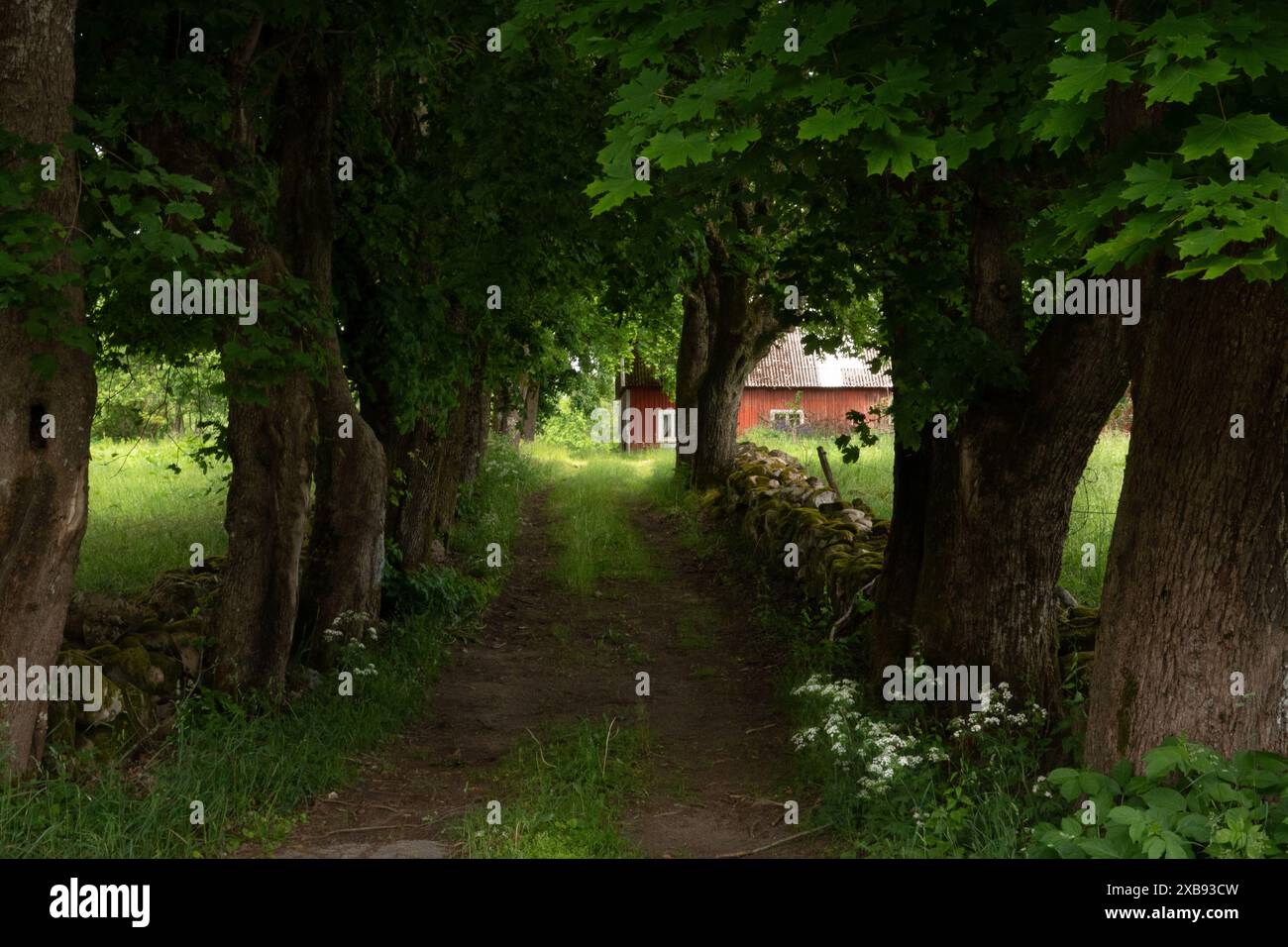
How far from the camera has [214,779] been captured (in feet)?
22.0

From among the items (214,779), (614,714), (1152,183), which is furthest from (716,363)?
(1152,183)

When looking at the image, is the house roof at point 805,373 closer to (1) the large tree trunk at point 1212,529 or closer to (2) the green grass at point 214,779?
(2) the green grass at point 214,779

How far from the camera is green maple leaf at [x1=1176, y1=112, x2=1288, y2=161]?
3693mm

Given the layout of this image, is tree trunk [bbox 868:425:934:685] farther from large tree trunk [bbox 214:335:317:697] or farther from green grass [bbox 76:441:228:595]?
green grass [bbox 76:441:228:595]

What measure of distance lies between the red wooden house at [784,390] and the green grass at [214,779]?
35524 millimetres

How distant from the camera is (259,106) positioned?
30.9ft

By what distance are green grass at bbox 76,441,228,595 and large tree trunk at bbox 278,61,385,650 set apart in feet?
3.80

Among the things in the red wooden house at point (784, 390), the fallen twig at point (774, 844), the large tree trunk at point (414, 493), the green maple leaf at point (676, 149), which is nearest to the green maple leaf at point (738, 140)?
the green maple leaf at point (676, 149)

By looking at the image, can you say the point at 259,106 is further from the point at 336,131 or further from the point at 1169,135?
the point at 1169,135

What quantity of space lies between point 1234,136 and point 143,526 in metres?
14.3

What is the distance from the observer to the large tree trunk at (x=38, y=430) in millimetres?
5945

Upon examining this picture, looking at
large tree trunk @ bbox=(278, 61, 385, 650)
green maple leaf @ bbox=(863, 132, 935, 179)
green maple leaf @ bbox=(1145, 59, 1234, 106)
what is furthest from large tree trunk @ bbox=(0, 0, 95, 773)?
green maple leaf @ bbox=(1145, 59, 1234, 106)

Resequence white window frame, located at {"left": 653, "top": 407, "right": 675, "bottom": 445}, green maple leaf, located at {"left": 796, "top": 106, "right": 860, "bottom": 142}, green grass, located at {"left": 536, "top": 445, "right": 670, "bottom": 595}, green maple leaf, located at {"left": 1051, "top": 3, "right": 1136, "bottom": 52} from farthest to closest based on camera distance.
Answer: white window frame, located at {"left": 653, "top": 407, "right": 675, "bottom": 445}, green grass, located at {"left": 536, "top": 445, "right": 670, "bottom": 595}, green maple leaf, located at {"left": 796, "top": 106, "right": 860, "bottom": 142}, green maple leaf, located at {"left": 1051, "top": 3, "right": 1136, "bottom": 52}
